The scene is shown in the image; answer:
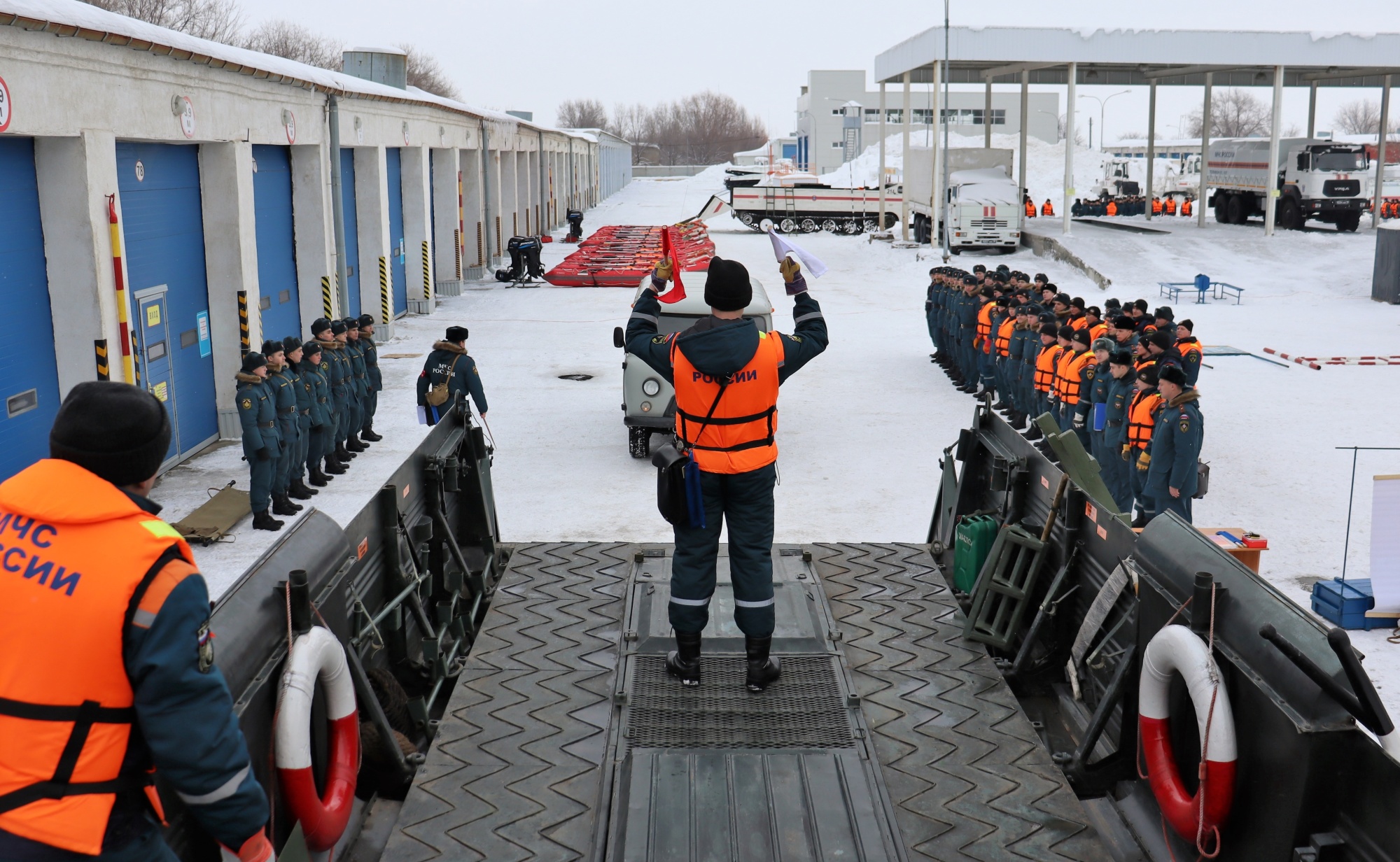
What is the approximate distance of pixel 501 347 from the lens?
18.7m

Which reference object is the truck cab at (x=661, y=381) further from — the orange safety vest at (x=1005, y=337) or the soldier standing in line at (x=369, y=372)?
the orange safety vest at (x=1005, y=337)

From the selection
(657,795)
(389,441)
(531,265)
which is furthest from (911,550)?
(531,265)

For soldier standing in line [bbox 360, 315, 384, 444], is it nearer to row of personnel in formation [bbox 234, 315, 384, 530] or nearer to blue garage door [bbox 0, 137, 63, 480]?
row of personnel in formation [bbox 234, 315, 384, 530]

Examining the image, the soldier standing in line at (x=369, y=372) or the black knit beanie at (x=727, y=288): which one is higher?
the black knit beanie at (x=727, y=288)

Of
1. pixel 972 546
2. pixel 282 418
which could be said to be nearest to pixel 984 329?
pixel 282 418

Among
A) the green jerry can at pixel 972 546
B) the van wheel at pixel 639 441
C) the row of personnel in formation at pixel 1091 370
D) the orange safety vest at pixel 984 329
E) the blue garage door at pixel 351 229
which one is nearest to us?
the green jerry can at pixel 972 546

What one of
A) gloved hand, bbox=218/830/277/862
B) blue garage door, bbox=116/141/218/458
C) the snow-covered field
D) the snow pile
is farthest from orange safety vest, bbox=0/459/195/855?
the snow pile

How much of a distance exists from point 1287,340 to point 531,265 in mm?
16511

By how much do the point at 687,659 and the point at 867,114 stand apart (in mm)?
93147

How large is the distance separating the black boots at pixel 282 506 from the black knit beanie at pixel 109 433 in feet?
24.2

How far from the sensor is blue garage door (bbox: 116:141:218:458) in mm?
10641

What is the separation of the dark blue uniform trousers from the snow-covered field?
12.0 feet

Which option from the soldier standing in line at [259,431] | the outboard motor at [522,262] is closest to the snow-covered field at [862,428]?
the soldier standing in line at [259,431]

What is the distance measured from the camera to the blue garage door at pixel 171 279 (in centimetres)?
1064
